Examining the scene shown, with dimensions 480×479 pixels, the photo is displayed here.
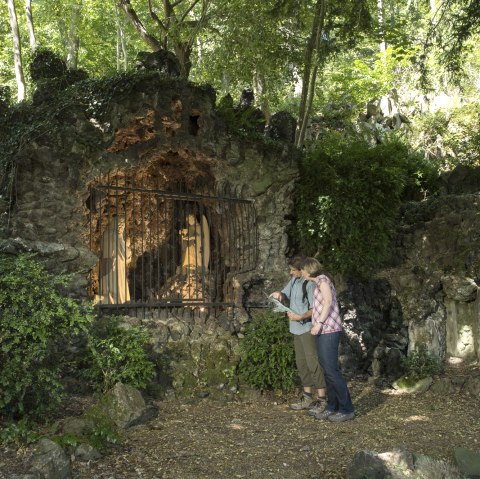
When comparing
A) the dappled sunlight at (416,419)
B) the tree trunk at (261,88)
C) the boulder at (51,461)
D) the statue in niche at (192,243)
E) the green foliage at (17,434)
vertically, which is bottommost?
the dappled sunlight at (416,419)

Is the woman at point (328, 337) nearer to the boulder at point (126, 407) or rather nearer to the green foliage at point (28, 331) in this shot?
the boulder at point (126, 407)

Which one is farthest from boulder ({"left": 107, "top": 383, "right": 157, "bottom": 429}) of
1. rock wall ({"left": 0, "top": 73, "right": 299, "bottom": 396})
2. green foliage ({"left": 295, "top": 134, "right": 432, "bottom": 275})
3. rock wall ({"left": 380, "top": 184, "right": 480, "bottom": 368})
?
rock wall ({"left": 380, "top": 184, "right": 480, "bottom": 368})

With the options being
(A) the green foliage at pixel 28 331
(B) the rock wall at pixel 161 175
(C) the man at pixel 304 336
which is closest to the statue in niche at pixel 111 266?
(B) the rock wall at pixel 161 175

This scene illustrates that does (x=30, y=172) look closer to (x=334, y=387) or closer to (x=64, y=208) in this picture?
(x=64, y=208)

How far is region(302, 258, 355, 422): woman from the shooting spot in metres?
5.86

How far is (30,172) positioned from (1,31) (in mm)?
13893

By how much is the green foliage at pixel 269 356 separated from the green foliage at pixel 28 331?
2.65 m

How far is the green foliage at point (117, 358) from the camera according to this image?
20.2 feet

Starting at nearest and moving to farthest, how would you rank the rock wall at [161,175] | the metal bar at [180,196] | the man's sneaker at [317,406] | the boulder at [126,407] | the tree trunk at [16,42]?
1. the boulder at [126,407]
2. the man's sneaker at [317,406]
3. the rock wall at [161,175]
4. the metal bar at [180,196]
5. the tree trunk at [16,42]

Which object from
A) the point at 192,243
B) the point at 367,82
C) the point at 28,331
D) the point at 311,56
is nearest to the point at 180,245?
the point at 192,243

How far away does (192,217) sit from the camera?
9117 millimetres

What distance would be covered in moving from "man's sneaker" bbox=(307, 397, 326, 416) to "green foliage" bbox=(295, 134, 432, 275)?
2.42 m

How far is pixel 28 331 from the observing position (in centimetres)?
495

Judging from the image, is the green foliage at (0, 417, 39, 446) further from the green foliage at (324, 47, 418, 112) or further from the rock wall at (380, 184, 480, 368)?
the green foliage at (324, 47, 418, 112)
